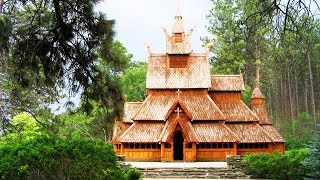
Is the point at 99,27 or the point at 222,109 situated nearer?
the point at 99,27

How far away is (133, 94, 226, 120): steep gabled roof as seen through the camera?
32219 mm

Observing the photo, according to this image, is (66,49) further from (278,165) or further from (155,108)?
(155,108)

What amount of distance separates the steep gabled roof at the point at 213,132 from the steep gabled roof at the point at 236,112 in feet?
4.66

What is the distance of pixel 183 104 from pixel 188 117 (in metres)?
0.93

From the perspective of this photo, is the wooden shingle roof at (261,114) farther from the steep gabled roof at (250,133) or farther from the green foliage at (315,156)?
the green foliage at (315,156)

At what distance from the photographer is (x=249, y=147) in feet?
107

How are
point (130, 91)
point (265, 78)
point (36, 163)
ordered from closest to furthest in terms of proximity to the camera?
1. point (36, 163)
2. point (130, 91)
3. point (265, 78)

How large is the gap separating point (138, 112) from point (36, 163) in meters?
23.9

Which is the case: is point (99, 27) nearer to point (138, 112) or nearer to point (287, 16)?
point (287, 16)

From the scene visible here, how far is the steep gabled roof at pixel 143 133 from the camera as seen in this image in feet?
104

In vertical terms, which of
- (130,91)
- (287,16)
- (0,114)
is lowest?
Answer: (0,114)

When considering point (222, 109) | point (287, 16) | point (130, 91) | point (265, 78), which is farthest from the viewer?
point (265, 78)

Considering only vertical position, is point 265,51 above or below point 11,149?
above

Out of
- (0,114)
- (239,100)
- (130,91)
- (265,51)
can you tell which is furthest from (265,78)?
(0,114)
